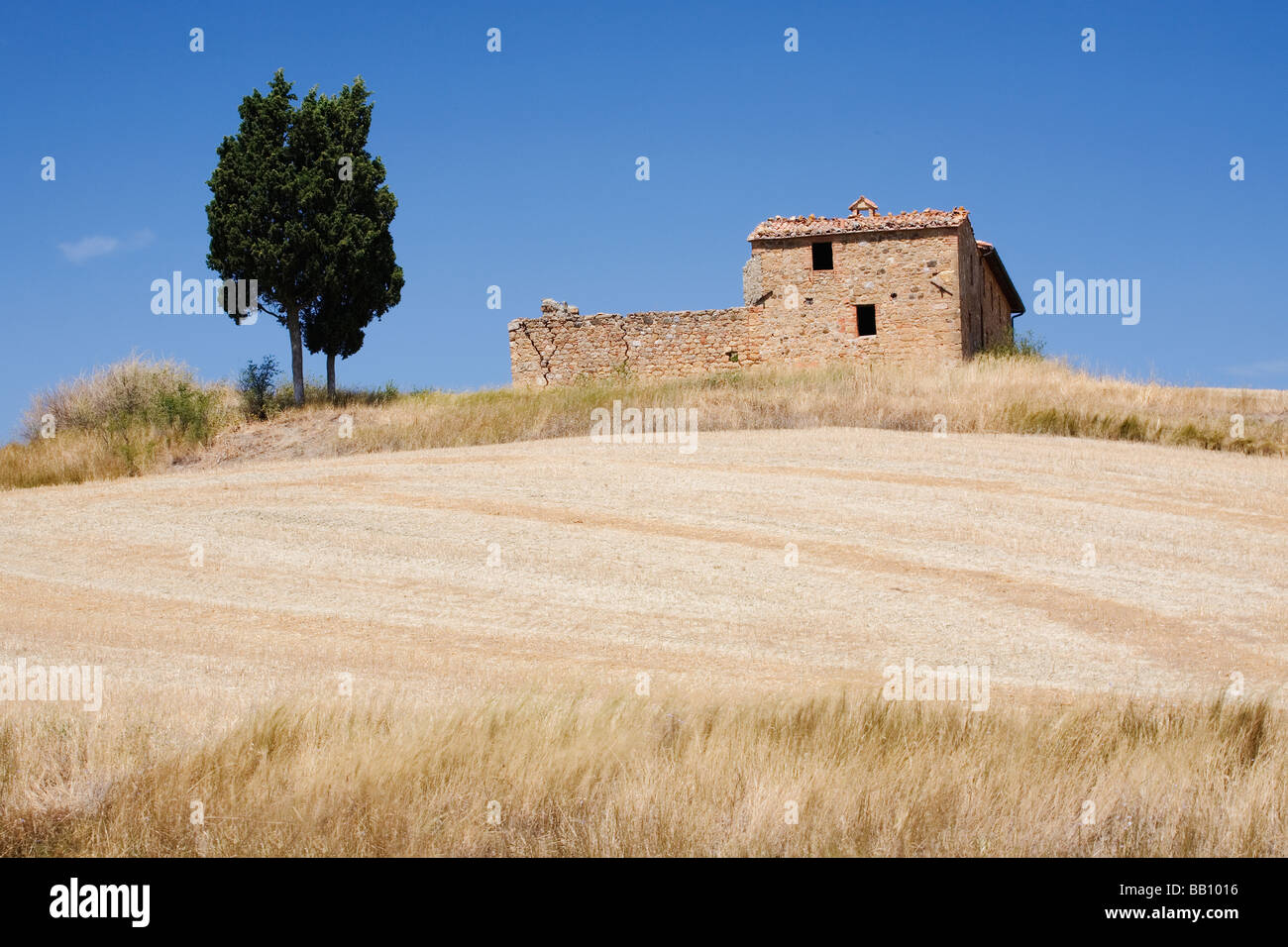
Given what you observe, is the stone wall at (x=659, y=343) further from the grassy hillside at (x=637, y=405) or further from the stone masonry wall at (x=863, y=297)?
the grassy hillside at (x=637, y=405)

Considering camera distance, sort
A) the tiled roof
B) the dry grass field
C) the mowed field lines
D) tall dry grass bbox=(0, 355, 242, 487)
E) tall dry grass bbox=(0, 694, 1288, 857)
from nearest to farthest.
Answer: tall dry grass bbox=(0, 694, 1288, 857) < the dry grass field < the mowed field lines < tall dry grass bbox=(0, 355, 242, 487) < the tiled roof

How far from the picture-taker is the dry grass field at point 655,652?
6.55 meters

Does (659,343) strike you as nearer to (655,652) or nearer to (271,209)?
(271,209)

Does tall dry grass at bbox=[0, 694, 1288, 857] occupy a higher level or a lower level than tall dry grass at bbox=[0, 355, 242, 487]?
lower

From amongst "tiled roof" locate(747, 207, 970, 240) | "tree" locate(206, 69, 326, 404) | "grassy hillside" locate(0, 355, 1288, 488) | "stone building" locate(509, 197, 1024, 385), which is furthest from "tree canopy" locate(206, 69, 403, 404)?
"tiled roof" locate(747, 207, 970, 240)

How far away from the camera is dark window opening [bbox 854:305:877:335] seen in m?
33.6

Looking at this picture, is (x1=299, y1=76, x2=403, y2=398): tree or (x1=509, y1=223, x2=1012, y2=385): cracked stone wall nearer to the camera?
(x1=299, y1=76, x2=403, y2=398): tree

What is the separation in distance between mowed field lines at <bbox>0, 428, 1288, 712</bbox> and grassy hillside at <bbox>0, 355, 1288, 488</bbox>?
2.93 metres

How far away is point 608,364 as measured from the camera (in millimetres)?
34219

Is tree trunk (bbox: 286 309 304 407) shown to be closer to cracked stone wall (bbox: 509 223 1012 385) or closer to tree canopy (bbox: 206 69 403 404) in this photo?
tree canopy (bbox: 206 69 403 404)

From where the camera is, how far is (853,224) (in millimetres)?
33188
